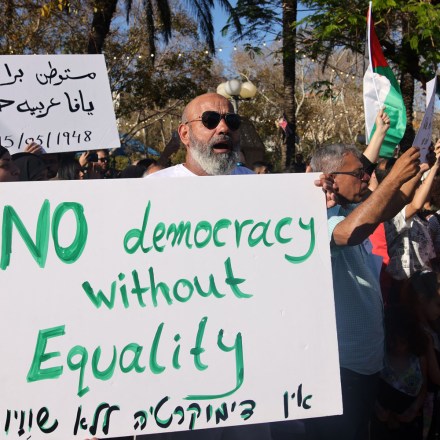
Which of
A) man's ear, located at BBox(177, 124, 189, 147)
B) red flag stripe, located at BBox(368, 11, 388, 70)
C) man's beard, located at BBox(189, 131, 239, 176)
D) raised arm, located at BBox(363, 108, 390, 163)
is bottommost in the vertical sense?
raised arm, located at BBox(363, 108, 390, 163)

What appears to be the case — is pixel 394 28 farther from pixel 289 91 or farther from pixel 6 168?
pixel 6 168

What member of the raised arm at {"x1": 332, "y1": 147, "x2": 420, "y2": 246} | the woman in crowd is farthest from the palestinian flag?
the woman in crowd

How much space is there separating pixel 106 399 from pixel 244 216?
2.25 ft

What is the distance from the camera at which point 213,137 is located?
2537 mm

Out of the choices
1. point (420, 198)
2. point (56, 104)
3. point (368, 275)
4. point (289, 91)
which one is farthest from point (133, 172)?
point (289, 91)

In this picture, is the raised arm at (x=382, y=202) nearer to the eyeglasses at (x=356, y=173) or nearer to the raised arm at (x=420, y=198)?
the eyeglasses at (x=356, y=173)

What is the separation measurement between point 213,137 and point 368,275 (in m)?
0.82

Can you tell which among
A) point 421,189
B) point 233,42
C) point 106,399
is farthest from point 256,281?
point 233,42

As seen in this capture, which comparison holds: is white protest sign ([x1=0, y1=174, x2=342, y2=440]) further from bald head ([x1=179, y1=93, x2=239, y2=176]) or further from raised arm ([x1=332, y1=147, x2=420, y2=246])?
bald head ([x1=179, y1=93, x2=239, y2=176])

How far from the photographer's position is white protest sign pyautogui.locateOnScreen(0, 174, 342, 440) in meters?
1.86

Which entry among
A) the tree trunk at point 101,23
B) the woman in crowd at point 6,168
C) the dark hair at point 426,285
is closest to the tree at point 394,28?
the tree trunk at point 101,23

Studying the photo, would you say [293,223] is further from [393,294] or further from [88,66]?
[88,66]

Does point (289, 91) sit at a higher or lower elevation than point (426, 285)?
lower

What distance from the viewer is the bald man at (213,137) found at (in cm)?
253
